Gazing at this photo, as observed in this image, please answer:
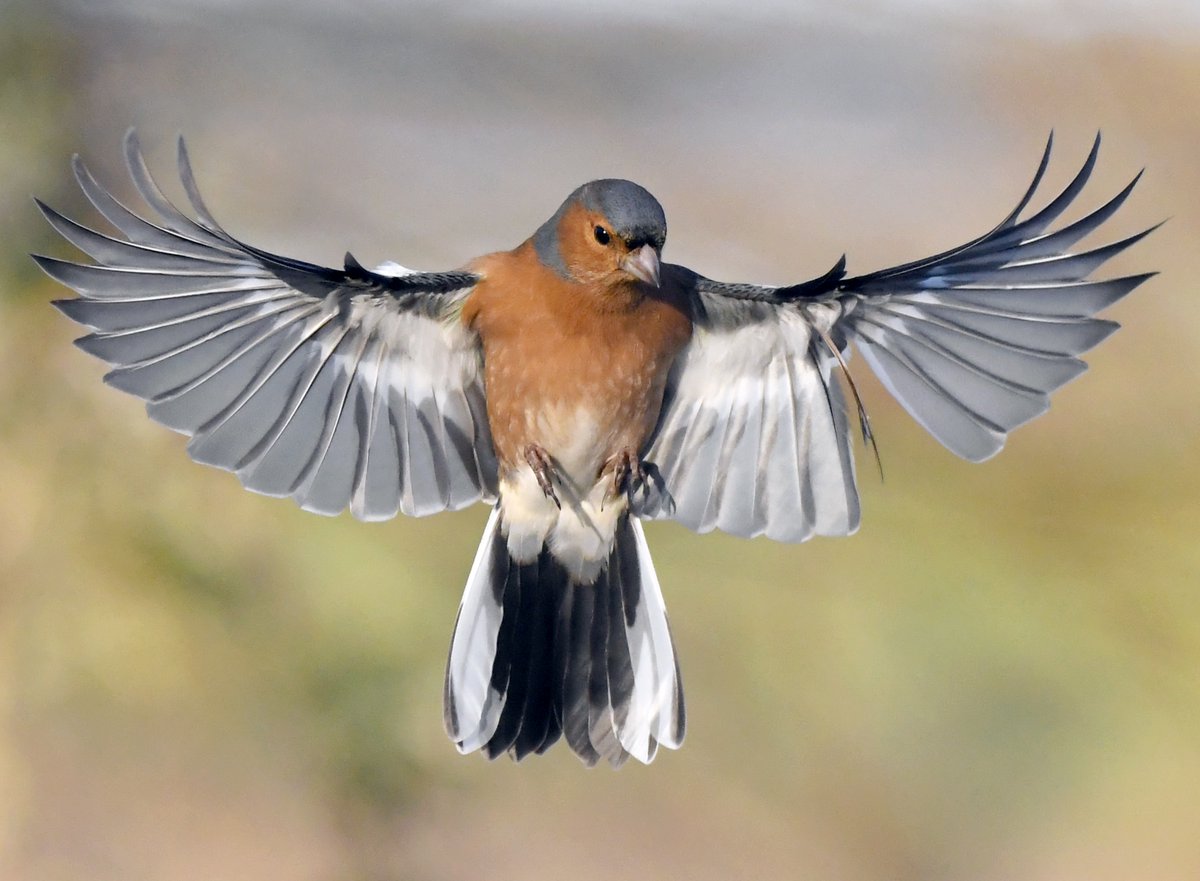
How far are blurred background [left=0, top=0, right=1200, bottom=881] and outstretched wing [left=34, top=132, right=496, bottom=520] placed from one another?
90.1 inches

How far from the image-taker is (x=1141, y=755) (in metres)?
5.39

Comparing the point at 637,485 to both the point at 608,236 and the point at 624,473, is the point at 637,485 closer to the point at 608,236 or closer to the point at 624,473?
the point at 624,473

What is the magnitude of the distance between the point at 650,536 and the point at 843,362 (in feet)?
8.87

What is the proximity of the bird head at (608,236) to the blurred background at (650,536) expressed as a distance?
2.79m

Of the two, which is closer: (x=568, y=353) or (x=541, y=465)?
(x=568, y=353)

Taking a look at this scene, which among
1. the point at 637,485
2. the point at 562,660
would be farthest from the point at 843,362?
the point at 562,660

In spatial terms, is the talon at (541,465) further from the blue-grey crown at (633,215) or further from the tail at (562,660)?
the blue-grey crown at (633,215)

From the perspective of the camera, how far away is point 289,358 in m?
2.65

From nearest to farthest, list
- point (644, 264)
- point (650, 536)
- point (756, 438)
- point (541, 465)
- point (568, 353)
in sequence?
point (644, 264) < point (568, 353) < point (541, 465) < point (756, 438) < point (650, 536)

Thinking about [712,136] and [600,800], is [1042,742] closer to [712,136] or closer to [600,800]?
[600,800]

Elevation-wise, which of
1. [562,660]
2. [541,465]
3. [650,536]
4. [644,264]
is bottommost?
[562,660]

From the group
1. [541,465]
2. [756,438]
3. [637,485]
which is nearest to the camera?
[541,465]

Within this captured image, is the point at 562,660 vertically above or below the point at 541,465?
below

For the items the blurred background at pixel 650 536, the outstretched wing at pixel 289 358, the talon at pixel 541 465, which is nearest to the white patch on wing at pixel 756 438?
the talon at pixel 541 465
